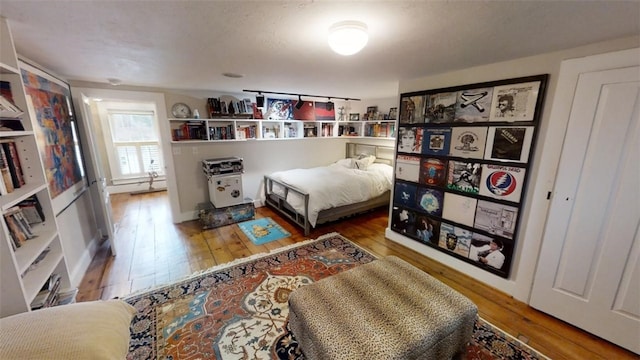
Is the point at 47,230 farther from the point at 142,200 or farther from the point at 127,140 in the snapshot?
the point at 127,140

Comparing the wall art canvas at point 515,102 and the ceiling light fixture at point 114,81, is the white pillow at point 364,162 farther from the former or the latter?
the ceiling light fixture at point 114,81

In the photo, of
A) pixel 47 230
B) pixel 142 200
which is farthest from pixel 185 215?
pixel 47 230

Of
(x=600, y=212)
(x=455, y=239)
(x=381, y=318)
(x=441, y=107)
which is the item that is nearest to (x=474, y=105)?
(x=441, y=107)

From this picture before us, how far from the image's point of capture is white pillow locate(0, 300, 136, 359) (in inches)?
34.0

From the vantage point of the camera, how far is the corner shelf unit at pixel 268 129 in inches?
151

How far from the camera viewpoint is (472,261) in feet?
→ 8.00

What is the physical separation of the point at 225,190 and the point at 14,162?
247 cm

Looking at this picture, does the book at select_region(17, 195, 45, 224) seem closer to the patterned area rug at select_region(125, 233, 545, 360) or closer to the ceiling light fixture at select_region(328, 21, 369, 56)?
the patterned area rug at select_region(125, 233, 545, 360)

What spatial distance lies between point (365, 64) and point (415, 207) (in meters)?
1.75

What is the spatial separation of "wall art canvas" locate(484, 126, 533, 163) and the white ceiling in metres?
0.59

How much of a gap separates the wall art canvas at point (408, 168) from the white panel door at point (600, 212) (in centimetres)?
120

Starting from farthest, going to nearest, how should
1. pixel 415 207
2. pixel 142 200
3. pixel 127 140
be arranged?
pixel 127 140, pixel 142 200, pixel 415 207

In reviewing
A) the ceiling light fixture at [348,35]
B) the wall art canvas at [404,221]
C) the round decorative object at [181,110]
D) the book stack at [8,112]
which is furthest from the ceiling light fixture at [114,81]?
the wall art canvas at [404,221]

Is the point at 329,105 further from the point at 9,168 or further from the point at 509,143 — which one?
the point at 9,168
